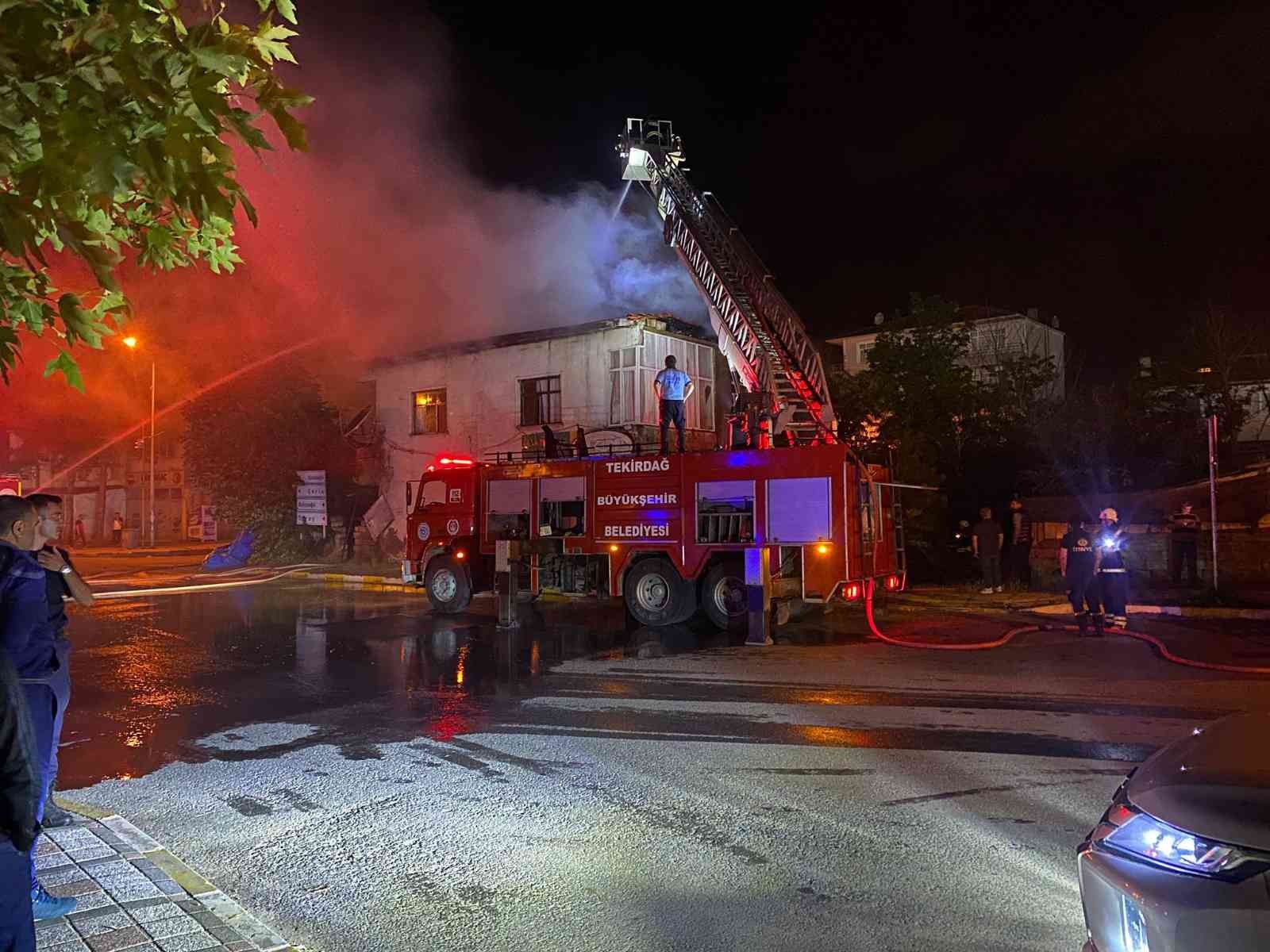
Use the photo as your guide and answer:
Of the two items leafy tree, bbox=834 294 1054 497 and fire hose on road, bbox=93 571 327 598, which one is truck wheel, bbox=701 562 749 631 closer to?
leafy tree, bbox=834 294 1054 497

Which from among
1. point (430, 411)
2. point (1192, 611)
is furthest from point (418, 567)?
point (1192, 611)

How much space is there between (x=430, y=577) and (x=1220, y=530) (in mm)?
12044

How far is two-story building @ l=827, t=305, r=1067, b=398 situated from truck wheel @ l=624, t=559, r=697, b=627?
2070cm

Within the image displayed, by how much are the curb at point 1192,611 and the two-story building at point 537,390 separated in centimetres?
1000

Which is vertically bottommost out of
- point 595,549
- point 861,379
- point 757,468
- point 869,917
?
point 869,917

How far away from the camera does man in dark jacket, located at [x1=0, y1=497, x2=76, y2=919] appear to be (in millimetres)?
3701

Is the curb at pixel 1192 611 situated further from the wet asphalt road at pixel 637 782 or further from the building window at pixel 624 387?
the building window at pixel 624 387

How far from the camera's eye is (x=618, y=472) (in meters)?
12.6

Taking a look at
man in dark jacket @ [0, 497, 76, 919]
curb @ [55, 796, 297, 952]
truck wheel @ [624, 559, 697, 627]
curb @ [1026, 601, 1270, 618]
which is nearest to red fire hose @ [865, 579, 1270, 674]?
curb @ [1026, 601, 1270, 618]

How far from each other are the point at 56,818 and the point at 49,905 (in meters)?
1.20

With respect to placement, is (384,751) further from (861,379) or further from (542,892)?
(861,379)

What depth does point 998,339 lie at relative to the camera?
31.5 meters

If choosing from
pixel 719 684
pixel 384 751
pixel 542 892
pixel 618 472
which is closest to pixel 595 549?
pixel 618 472

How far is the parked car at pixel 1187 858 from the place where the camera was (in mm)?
2082
